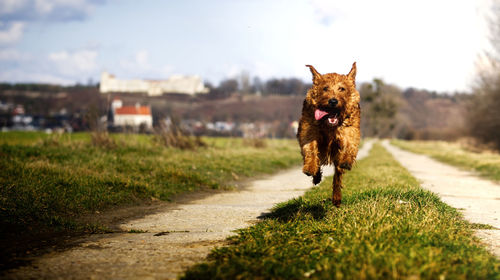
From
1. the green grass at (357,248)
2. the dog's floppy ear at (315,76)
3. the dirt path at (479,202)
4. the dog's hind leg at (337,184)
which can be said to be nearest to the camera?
the green grass at (357,248)

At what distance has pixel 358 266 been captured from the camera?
11.8 feet

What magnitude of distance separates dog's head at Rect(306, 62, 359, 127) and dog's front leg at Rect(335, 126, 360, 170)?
171 millimetres

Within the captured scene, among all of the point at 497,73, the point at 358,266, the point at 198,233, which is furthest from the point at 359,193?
the point at 497,73

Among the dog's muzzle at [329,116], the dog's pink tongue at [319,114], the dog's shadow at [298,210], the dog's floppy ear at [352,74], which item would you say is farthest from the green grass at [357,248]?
the dog's floppy ear at [352,74]

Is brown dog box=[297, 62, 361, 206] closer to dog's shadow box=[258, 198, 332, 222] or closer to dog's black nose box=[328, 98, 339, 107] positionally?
dog's black nose box=[328, 98, 339, 107]

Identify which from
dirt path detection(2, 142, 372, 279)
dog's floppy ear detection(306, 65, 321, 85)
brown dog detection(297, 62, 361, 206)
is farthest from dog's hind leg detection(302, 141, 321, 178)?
dirt path detection(2, 142, 372, 279)

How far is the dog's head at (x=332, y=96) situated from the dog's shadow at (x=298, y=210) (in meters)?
1.45

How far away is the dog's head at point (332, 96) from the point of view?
16.8ft

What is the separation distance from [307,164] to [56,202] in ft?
15.7

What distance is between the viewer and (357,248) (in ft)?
13.4

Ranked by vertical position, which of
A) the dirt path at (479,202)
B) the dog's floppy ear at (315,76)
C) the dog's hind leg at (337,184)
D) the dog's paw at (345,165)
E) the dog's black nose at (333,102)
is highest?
the dog's floppy ear at (315,76)

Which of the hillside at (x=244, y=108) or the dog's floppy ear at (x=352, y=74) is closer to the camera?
the dog's floppy ear at (x=352, y=74)

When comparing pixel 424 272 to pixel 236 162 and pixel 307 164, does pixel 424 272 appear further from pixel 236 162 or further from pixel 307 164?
pixel 236 162

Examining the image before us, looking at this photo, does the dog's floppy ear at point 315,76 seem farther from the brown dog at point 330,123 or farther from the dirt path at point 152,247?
the dirt path at point 152,247
